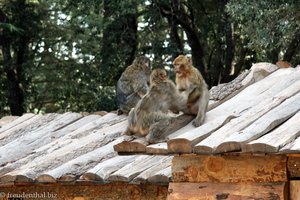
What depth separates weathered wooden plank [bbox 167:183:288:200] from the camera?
5434 mm

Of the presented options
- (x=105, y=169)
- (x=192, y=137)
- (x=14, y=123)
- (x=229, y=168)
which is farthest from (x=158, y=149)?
(x=14, y=123)

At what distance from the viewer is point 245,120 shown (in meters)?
5.89

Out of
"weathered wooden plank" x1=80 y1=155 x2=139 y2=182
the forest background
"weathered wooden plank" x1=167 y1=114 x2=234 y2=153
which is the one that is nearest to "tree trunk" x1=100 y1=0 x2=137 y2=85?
the forest background

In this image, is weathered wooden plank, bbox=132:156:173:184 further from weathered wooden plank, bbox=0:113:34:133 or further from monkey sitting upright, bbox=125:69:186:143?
weathered wooden plank, bbox=0:113:34:133

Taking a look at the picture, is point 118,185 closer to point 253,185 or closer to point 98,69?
point 253,185

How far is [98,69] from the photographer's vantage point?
1992 cm

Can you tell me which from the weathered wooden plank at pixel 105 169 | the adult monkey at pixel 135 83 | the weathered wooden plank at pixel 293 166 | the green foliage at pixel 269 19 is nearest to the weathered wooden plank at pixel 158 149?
the weathered wooden plank at pixel 293 166

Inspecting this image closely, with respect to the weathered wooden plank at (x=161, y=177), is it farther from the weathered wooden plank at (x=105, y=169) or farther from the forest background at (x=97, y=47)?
the forest background at (x=97, y=47)

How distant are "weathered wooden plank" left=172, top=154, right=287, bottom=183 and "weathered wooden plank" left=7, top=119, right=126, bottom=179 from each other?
1766 millimetres

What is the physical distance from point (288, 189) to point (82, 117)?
4.34 m

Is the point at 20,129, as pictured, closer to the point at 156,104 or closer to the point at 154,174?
the point at 156,104

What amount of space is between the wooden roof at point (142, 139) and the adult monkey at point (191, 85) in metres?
0.14

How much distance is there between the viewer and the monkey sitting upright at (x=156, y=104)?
7277mm

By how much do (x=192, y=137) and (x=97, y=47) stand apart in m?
15.2
